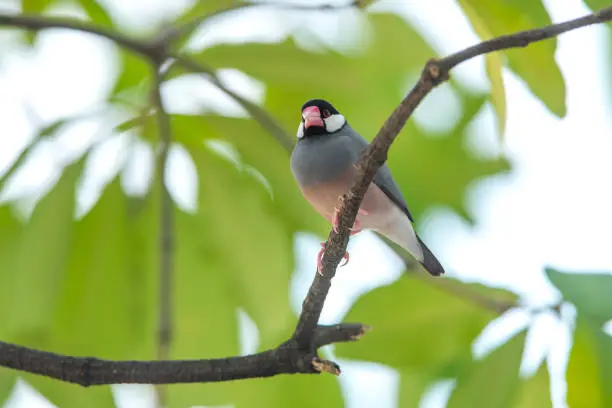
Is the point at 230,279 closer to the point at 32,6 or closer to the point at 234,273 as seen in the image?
the point at 234,273

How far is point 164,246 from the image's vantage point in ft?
7.61

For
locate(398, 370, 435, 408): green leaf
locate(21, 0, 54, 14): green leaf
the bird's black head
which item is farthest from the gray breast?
locate(21, 0, 54, 14): green leaf

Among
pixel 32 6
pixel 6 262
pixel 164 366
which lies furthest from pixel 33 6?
pixel 164 366

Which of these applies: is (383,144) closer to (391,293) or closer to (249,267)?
(391,293)

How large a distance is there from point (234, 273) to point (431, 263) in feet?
2.02

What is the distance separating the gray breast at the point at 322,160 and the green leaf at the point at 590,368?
0.77 m

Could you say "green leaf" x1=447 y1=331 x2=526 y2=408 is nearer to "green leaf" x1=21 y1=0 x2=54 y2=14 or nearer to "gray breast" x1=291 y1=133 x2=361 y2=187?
"gray breast" x1=291 y1=133 x2=361 y2=187

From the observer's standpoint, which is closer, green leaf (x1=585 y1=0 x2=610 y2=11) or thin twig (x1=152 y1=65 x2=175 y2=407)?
green leaf (x1=585 y1=0 x2=610 y2=11)

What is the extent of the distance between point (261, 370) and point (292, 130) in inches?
36.1

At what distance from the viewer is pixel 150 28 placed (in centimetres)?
343

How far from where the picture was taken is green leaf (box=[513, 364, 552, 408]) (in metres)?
2.00

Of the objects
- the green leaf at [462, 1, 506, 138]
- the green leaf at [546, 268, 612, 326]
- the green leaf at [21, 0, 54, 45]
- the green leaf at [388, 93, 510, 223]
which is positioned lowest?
the green leaf at [388, 93, 510, 223]

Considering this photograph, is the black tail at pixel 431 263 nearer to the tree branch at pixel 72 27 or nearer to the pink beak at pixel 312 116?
the pink beak at pixel 312 116

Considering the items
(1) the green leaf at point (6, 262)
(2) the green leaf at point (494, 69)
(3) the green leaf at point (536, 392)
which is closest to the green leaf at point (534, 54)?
(2) the green leaf at point (494, 69)
